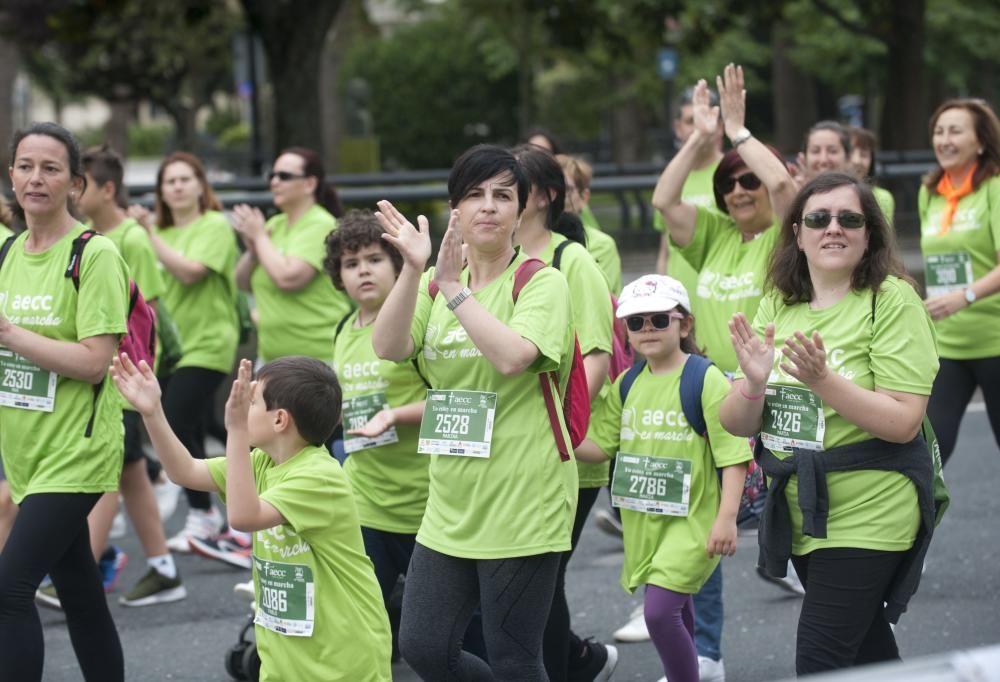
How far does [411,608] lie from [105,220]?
3.40 meters

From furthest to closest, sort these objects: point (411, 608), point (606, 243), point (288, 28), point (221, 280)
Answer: point (288, 28) → point (221, 280) → point (606, 243) → point (411, 608)

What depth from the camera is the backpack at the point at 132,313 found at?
521 cm

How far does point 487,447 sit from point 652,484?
100cm

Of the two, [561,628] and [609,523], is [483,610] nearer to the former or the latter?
[561,628]

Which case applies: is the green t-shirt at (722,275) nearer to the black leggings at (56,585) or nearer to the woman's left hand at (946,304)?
the woman's left hand at (946,304)

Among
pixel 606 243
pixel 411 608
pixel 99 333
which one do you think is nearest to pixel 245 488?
pixel 411 608

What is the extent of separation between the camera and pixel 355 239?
578 cm

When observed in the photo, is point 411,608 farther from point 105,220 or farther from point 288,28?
point 288,28

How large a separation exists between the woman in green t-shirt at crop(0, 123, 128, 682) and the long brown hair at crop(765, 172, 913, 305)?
211 cm

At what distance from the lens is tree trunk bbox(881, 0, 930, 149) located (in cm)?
2042

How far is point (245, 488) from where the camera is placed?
4234mm

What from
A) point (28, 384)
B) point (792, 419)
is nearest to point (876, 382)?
point (792, 419)

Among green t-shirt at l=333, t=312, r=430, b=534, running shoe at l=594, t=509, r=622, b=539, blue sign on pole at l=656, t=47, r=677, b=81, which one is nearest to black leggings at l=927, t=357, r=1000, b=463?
running shoe at l=594, t=509, r=622, b=539

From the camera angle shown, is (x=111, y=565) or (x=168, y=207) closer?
(x=111, y=565)
